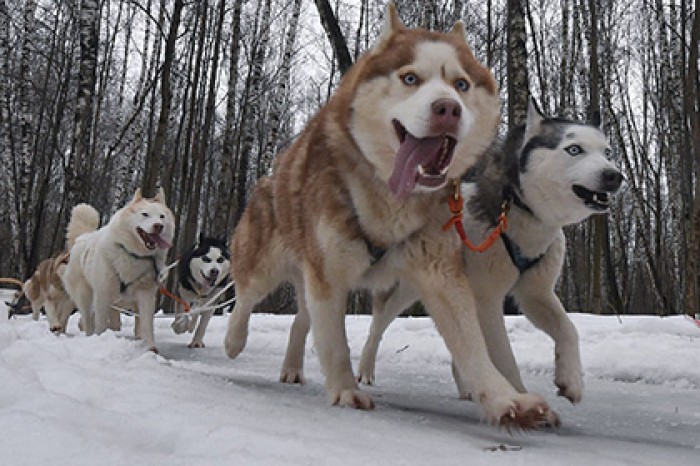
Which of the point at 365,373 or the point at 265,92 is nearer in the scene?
the point at 365,373

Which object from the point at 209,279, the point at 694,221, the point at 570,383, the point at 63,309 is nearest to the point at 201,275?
the point at 209,279

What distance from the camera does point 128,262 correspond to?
229 inches

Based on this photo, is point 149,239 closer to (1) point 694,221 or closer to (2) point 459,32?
(2) point 459,32

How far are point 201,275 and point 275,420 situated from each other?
6.07 metres

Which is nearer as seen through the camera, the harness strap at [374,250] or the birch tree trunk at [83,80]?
the harness strap at [374,250]

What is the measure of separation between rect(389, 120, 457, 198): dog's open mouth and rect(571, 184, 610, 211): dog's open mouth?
3.22 feet

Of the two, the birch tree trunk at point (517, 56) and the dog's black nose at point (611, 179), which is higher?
the birch tree trunk at point (517, 56)

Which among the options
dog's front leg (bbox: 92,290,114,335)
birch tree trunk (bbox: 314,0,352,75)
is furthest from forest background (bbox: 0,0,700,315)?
dog's front leg (bbox: 92,290,114,335)

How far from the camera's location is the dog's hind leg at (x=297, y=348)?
12.4 feet

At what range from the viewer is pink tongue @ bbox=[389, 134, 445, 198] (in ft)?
7.79

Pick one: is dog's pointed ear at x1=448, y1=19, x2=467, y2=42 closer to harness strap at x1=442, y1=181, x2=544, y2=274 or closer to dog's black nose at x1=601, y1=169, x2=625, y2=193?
harness strap at x1=442, y1=181, x2=544, y2=274

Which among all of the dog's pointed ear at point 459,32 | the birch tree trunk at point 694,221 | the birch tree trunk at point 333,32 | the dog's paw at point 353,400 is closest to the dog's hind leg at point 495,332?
the dog's paw at point 353,400

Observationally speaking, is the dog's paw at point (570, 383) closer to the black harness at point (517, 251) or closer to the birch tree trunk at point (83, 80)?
the black harness at point (517, 251)

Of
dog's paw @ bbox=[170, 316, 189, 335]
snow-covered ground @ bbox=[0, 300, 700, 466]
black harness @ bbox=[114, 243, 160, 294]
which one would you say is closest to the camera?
snow-covered ground @ bbox=[0, 300, 700, 466]
